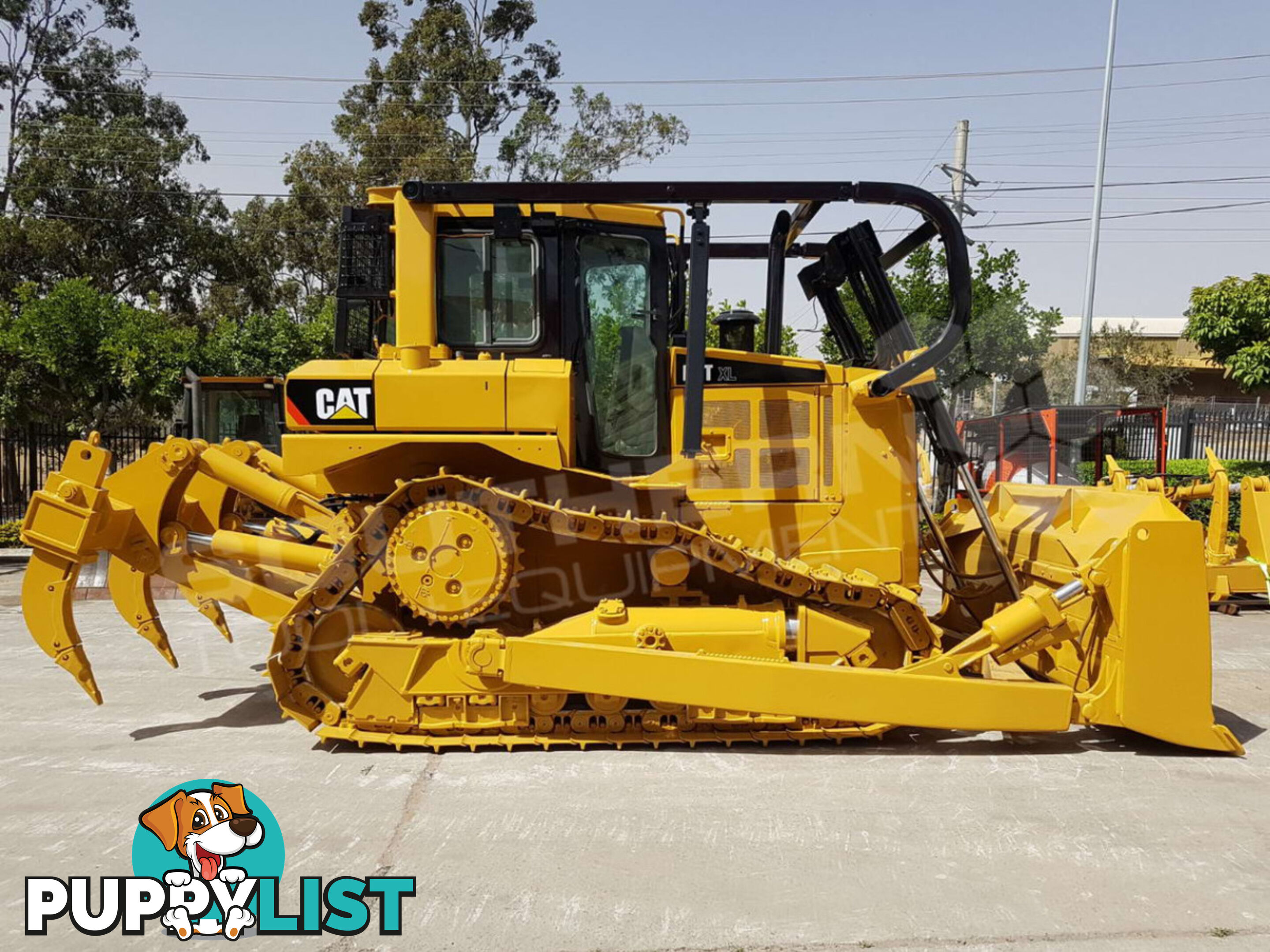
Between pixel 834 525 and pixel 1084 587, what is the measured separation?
1298 mm

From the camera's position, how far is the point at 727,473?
5105 mm

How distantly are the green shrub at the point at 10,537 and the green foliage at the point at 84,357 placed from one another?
3462mm

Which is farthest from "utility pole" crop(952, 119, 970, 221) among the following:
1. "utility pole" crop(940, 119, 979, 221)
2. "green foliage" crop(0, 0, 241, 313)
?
"green foliage" crop(0, 0, 241, 313)

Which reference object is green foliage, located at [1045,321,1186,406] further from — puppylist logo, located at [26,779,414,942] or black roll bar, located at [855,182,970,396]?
puppylist logo, located at [26,779,414,942]

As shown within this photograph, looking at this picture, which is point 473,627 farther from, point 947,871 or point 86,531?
point 947,871

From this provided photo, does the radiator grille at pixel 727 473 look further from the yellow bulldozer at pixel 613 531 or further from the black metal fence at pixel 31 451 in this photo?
the black metal fence at pixel 31 451

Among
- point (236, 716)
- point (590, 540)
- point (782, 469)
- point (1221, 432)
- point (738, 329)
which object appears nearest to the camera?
point (590, 540)

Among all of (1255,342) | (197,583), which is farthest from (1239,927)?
(1255,342)

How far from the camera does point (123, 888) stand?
11.1ft

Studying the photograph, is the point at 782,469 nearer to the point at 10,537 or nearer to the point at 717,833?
the point at 717,833

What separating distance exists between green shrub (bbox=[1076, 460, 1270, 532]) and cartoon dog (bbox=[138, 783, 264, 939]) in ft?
32.8

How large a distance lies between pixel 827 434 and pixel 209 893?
3.66 metres

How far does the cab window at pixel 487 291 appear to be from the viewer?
4922mm

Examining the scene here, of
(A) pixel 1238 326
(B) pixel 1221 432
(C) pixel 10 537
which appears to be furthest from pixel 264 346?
(B) pixel 1221 432
